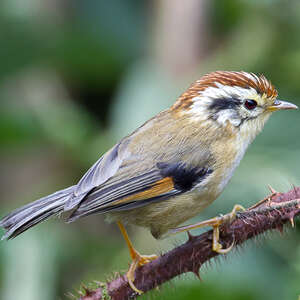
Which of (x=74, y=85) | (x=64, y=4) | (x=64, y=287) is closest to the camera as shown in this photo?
(x=64, y=287)

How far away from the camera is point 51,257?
210 inches

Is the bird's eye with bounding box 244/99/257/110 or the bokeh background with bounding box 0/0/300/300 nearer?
the bird's eye with bounding box 244/99/257/110

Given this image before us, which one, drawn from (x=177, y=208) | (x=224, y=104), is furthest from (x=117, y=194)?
(x=224, y=104)

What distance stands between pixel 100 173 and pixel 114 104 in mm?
3192

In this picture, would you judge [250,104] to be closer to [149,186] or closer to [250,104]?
[250,104]

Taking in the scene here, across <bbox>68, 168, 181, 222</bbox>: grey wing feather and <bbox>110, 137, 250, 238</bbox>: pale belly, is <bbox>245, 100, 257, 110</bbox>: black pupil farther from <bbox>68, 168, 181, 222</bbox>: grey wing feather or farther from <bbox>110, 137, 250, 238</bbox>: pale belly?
<bbox>68, 168, 181, 222</bbox>: grey wing feather

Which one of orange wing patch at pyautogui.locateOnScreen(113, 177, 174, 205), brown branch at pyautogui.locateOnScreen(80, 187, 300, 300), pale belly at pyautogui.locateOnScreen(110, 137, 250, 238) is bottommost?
brown branch at pyautogui.locateOnScreen(80, 187, 300, 300)

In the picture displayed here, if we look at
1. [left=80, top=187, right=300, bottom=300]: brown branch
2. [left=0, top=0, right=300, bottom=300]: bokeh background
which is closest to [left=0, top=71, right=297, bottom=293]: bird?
[left=0, top=0, right=300, bottom=300]: bokeh background

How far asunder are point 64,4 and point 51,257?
436 centimetres

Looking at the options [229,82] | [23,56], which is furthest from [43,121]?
[229,82]

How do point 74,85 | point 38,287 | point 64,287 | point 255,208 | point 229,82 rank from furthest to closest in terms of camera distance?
point 74,85
point 64,287
point 38,287
point 229,82
point 255,208

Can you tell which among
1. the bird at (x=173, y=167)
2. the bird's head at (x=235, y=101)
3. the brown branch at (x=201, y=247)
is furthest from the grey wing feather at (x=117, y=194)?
the brown branch at (x=201, y=247)

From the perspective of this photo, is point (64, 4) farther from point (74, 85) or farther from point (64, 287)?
point (64, 287)

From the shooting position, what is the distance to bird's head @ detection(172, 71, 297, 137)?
3.77 meters
